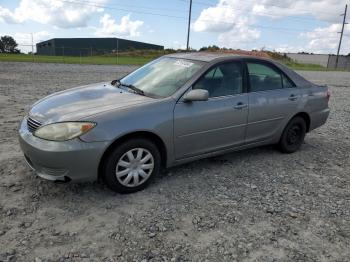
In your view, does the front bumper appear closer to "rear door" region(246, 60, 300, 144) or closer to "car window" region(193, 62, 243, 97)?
"car window" region(193, 62, 243, 97)

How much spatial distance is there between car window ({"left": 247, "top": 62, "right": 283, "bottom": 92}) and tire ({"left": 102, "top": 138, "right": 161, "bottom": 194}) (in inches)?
73.8

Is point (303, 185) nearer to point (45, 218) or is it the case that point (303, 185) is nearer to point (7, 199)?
point (45, 218)

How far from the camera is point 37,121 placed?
3992mm

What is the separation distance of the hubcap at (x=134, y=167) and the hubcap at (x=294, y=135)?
268cm

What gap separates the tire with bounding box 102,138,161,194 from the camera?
12.9 ft

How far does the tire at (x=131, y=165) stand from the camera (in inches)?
154

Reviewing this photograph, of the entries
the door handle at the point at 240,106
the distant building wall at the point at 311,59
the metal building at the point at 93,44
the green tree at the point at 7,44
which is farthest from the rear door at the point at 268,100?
the green tree at the point at 7,44

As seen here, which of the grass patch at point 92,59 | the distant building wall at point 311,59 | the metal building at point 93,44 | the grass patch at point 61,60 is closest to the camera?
the grass patch at point 61,60

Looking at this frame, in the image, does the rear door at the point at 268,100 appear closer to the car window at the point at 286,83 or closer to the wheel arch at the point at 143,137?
the car window at the point at 286,83

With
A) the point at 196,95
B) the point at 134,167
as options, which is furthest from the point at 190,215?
the point at 196,95

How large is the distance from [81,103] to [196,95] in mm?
1361

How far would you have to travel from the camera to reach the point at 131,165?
4.07 metres

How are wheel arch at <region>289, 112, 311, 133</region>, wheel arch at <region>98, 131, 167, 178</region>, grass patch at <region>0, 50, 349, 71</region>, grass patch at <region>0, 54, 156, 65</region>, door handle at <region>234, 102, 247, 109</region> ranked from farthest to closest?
grass patch at <region>0, 50, 349, 71</region>
grass patch at <region>0, 54, 156, 65</region>
wheel arch at <region>289, 112, 311, 133</region>
door handle at <region>234, 102, 247, 109</region>
wheel arch at <region>98, 131, 167, 178</region>

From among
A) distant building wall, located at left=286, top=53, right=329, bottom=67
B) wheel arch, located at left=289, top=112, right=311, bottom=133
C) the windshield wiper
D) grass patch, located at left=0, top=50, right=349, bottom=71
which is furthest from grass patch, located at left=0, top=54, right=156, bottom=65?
distant building wall, located at left=286, top=53, right=329, bottom=67
